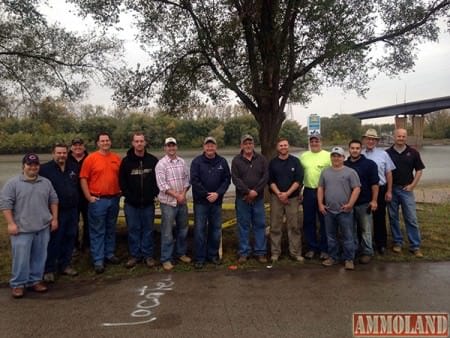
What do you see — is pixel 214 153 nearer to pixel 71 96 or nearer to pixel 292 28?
pixel 292 28

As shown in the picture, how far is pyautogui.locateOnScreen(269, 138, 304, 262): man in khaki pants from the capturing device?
616 cm

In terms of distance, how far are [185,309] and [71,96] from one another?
731 centimetres

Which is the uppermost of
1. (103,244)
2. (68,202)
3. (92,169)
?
(92,169)

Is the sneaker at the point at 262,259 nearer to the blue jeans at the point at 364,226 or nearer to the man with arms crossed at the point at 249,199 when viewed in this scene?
the man with arms crossed at the point at 249,199

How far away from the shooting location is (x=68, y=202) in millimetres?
5605

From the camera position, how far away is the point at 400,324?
4.04 metres

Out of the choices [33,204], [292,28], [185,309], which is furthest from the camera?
[292,28]

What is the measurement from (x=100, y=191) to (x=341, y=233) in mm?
3663

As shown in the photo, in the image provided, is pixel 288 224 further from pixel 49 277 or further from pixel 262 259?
pixel 49 277

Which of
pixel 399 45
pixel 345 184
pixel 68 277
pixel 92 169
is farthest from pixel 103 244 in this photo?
pixel 399 45

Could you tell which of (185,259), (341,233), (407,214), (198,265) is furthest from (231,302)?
(407,214)

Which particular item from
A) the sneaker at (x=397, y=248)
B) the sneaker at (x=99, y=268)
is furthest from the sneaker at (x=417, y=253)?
the sneaker at (x=99, y=268)

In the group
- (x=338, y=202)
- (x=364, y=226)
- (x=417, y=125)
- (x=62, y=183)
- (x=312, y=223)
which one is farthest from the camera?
(x=417, y=125)

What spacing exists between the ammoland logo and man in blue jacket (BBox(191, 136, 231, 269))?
253 centimetres
